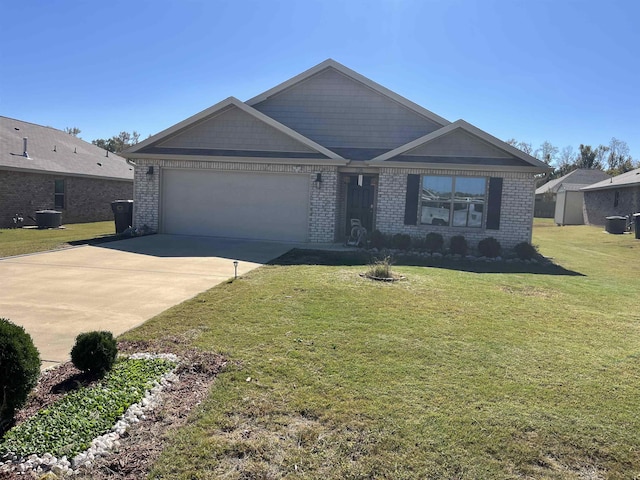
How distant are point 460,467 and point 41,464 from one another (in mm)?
2721

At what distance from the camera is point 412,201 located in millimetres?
14984

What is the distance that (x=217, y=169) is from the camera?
15.8 meters

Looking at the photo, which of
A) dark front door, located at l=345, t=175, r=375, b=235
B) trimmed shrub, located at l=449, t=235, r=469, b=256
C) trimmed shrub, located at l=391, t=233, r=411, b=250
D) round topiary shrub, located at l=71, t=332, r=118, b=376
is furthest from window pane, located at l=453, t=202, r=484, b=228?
round topiary shrub, located at l=71, t=332, r=118, b=376

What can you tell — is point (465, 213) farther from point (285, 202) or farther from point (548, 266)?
point (285, 202)

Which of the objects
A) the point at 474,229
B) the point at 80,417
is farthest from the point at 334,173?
the point at 80,417

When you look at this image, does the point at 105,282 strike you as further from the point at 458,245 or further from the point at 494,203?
the point at 494,203

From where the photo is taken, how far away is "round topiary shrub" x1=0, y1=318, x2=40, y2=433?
3119 mm

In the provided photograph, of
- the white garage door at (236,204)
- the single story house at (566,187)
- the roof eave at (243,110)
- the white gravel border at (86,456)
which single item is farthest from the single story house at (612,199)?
the white gravel border at (86,456)

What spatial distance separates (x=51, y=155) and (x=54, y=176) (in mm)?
1811

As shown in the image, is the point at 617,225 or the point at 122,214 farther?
the point at 617,225

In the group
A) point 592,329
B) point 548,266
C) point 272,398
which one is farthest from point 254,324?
point 548,266

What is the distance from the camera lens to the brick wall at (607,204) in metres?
27.3

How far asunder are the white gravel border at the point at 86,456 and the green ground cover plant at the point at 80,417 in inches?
1.5

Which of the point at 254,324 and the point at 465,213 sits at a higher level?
the point at 465,213
